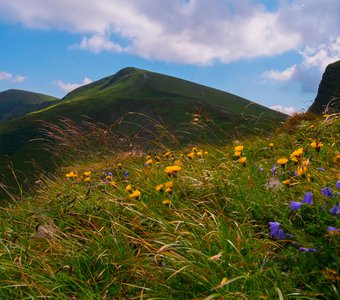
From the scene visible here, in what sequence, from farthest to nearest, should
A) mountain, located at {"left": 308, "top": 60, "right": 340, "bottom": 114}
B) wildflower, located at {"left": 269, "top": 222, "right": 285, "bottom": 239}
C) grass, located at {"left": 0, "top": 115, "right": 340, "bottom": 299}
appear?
1. mountain, located at {"left": 308, "top": 60, "right": 340, "bottom": 114}
2. wildflower, located at {"left": 269, "top": 222, "right": 285, "bottom": 239}
3. grass, located at {"left": 0, "top": 115, "right": 340, "bottom": 299}

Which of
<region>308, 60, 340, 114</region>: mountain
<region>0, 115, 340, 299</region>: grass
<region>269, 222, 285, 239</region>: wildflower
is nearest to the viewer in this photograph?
<region>0, 115, 340, 299</region>: grass

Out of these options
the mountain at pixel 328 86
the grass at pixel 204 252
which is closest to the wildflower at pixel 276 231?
the grass at pixel 204 252

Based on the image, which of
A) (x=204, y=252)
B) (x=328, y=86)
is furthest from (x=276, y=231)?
(x=328, y=86)

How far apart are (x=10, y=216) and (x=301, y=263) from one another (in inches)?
168

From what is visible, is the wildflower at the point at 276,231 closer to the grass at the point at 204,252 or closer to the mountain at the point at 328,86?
the grass at the point at 204,252

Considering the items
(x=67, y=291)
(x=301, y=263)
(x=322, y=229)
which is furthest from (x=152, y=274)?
(x=322, y=229)

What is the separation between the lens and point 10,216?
5.64m

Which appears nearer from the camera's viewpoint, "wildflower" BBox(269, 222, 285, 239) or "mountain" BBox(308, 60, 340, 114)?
"wildflower" BBox(269, 222, 285, 239)

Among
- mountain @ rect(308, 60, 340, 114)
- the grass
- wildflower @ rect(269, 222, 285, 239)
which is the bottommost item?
the grass

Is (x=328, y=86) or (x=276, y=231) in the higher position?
(x=328, y=86)

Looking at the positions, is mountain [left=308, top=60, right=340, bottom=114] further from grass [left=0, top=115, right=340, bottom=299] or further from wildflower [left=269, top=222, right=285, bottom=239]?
wildflower [left=269, top=222, right=285, bottom=239]

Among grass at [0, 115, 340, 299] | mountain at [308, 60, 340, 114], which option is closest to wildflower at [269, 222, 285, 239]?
grass at [0, 115, 340, 299]

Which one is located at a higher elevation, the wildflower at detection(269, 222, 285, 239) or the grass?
the wildflower at detection(269, 222, 285, 239)

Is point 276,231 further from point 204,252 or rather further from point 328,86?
point 328,86
